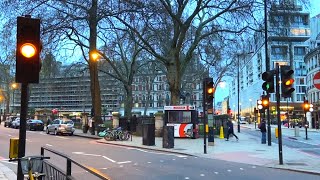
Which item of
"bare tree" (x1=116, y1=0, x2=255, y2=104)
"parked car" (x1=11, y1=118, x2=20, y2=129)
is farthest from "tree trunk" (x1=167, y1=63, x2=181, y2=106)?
"parked car" (x1=11, y1=118, x2=20, y2=129)

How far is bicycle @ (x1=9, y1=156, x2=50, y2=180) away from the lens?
275 inches

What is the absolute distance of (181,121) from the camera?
1367 inches

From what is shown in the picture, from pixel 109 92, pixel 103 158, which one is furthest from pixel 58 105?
pixel 103 158

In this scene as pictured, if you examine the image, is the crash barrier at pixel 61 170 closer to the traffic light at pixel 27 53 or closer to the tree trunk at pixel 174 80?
the traffic light at pixel 27 53

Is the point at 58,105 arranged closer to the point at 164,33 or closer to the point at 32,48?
the point at 164,33

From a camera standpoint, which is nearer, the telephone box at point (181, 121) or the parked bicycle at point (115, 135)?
the parked bicycle at point (115, 135)

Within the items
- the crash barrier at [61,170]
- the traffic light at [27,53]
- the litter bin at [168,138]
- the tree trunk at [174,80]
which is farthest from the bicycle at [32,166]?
the tree trunk at [174,80]

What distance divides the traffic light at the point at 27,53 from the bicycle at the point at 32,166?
4.36 ft

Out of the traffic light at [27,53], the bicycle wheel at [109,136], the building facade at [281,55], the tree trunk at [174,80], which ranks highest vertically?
the building facade at [281,55]

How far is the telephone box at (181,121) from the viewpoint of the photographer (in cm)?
3459

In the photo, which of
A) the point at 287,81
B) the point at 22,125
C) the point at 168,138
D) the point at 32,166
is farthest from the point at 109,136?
the point at 22,125

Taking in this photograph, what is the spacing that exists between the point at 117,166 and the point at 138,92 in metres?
134

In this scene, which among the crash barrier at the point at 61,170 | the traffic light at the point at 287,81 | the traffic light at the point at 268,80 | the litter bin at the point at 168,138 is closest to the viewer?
the crash barrier at the point at 61,170

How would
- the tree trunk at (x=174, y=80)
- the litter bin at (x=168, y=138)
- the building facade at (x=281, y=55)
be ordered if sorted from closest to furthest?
the litter bin at (x=168, y=138)
the building facade at (x=281, y=55)
the tree trunk at (x=174, y=80)
